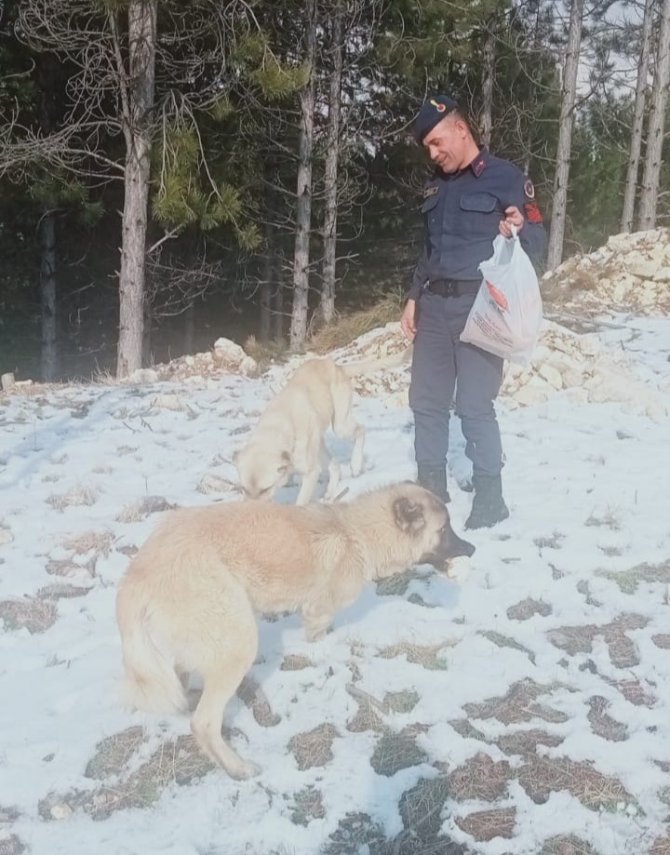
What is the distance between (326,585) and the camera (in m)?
3.50

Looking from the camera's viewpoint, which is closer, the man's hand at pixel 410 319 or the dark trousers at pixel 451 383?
the dark trousers at pixel 451 383

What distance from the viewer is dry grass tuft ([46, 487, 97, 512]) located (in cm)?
549

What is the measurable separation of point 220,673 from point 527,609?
1898mm

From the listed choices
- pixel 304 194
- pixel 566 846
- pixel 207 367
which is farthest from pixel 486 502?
pixel 304 194

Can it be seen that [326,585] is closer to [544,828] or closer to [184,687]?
[184,687]

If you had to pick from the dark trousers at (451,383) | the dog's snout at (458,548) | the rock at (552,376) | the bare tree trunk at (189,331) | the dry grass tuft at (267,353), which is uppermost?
the dark trousers at (451,383)

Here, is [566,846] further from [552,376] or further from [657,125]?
[657,125]

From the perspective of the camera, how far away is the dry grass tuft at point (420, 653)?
141 inches

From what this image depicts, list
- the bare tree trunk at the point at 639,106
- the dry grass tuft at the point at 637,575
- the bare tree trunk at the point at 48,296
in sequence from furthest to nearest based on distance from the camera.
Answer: the bare tree trunk at the point at 639,106 < the bare tree trunk at the point at 48,296 < the dry grass tuft at the point at 637,575

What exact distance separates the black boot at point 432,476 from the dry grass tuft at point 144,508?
6.00 ft

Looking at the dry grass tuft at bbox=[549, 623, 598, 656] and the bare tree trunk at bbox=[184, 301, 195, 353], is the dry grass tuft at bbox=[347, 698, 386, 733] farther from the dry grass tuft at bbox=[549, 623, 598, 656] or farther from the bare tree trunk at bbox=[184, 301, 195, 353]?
the bare tree trunk at bbox=[184, 301, 195, 353]

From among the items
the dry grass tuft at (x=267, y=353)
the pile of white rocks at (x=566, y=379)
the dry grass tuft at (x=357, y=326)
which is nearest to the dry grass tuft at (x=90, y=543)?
the pile of white rocks at (x=566, y=379)

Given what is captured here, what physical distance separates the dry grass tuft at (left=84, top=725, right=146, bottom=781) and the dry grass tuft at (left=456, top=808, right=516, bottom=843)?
1304mm

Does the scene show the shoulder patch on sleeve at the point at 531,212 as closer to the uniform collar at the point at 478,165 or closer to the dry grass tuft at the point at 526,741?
the uniform collar at the point at 478,165
